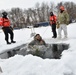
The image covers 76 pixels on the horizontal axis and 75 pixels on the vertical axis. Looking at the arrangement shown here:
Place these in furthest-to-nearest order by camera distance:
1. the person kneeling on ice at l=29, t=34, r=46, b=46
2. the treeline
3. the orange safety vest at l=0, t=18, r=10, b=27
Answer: the treeline, the orange safety vest at l=0, t=18, r=10, b=27, the person kneeling on ice at l=29, t=34, r=46, b=46

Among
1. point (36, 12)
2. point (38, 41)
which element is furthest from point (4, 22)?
point (36, 12)

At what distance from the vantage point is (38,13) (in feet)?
263

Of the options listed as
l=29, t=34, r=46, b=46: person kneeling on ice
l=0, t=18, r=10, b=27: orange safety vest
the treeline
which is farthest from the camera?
the treeline

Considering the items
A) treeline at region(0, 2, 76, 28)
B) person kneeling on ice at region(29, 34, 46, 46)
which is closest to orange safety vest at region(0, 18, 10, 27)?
person kneeling on ice at region(29, 34, 46, 46)

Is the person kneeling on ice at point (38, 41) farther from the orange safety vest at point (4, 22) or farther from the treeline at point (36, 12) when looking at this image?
the treeline at point (36, 12)

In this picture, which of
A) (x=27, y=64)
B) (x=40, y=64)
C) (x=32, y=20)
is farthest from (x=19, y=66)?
(x=32, y=20)

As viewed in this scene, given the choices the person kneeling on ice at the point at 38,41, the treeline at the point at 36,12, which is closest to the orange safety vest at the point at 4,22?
the person kneeling on ice at the point at 38,41

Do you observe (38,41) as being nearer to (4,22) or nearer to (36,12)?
(4,22)

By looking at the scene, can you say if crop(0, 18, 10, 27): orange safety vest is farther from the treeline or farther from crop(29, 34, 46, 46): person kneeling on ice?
the treeline

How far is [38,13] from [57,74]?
75.6 m

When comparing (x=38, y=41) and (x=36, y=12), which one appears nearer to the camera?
(x=38, y=41)

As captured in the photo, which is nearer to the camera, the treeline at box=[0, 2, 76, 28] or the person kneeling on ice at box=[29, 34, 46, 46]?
the person kneeling on ice at box=[29, 34, 46, 46]

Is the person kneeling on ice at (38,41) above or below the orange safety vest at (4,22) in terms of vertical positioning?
below

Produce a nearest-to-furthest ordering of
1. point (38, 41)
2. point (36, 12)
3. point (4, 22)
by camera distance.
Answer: point (38, 41)
point (4, 22)
point (36, 12)
